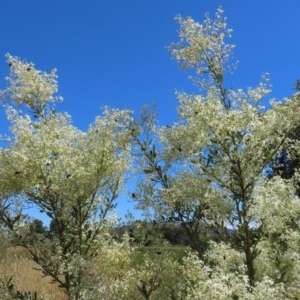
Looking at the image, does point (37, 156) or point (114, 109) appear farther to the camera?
point (114, 109)

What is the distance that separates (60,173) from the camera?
4785 mm

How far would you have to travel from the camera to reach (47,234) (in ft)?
17.3

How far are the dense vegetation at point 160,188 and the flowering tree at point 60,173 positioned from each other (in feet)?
0.04

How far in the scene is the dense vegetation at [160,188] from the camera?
468cm

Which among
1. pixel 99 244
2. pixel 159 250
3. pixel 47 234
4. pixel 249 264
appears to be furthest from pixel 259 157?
pixel 47 234

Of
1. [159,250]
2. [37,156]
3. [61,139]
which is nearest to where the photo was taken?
[37,156]

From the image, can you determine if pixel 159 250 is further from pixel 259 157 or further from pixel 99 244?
pixel 259 157

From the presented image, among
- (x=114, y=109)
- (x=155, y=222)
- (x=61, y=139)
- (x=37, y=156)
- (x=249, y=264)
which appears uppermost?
(x=114, y=109)

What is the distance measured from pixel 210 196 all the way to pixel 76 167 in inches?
54.2

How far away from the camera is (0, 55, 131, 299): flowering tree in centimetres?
470

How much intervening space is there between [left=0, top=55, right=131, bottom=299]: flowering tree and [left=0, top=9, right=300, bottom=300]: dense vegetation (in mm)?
12

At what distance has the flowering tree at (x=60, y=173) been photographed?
15.4 ft

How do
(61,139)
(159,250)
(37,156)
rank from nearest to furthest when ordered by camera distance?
(37,156) < (61,139) < (159,250)

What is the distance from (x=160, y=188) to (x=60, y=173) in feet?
3.69
